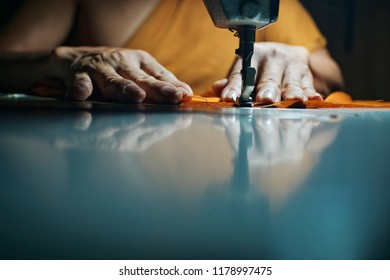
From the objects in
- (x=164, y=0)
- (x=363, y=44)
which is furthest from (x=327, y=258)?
(x=363, y=44)

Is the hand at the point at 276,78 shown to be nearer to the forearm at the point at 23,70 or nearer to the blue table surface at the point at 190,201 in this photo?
the forearm at the point at 23,70

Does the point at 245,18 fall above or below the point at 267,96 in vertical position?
above

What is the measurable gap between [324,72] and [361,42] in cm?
32

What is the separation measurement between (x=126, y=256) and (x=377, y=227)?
13 centimetres

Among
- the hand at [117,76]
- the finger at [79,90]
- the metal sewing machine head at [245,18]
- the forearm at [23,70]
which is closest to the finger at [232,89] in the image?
the hand at [117,76]

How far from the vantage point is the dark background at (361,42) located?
6.05 ft

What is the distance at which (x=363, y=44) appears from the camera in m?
1.89

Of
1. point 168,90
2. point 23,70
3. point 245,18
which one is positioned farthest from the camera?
Result: point 23,70

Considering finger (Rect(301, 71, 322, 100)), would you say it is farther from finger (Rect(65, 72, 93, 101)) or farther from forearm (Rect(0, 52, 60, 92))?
forearm (Rect(0, 52, 60, 92))

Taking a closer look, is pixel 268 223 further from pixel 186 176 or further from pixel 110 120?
pixel 110 120

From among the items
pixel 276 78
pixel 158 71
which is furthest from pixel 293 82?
pixel 158 71

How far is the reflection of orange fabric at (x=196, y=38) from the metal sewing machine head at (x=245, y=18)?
74 centimetres

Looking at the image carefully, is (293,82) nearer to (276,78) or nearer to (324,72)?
(276,78)

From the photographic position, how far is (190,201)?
0.24 metres
